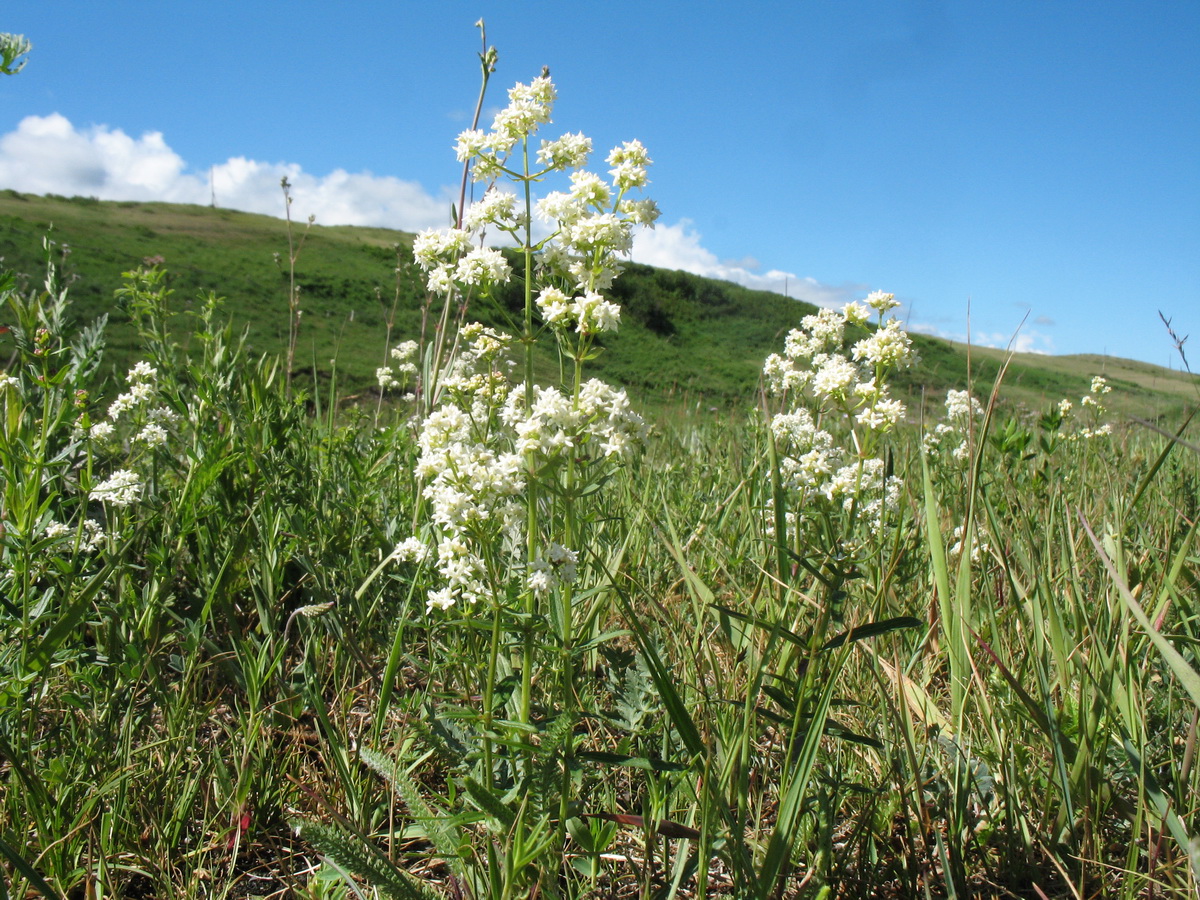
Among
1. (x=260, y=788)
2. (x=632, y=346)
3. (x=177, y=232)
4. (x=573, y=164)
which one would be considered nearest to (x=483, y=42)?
(x=573, y=164)

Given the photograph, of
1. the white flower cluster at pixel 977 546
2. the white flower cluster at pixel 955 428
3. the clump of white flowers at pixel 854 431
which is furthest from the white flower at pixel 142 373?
the white flower cluster at pixel 955 428

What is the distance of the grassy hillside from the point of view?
24609 millimetres

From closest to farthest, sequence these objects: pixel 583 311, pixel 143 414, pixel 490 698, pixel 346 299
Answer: pixel 490 698 < pixel 583 311 < pixel 143 414 < pixel 346 299

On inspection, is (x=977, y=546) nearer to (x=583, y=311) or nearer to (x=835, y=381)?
(x=835, y=381)

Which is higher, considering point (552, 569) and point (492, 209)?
point (492, 209)

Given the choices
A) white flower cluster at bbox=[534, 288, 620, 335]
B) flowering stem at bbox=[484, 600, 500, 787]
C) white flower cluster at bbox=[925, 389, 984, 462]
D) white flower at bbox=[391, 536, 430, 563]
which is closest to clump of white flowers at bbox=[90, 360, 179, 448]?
white flower at bbox=[391, 536, 430, 563]

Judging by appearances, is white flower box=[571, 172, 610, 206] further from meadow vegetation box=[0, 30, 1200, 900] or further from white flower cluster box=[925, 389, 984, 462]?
white flower cluster box=[925, 389, 984, 462]

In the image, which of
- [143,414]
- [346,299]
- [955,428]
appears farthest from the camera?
[346,299]

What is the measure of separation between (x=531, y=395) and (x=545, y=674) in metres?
0.87

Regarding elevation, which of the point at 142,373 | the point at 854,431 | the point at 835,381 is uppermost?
the point at 835,381

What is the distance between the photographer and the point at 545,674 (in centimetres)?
218

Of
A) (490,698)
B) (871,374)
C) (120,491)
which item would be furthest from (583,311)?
(120,491)

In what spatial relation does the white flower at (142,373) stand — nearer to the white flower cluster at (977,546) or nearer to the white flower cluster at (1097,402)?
the white flower cluster at (977,546)

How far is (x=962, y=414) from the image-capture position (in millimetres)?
5348
